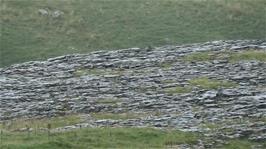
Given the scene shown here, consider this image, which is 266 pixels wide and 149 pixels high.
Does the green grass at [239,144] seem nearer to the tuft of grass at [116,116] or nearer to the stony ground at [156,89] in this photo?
the stony ground at [156,89]

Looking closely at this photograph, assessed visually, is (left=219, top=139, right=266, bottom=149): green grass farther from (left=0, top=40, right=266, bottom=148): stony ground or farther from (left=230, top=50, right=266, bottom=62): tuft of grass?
(left=230, top=50, right=266, bottom=62): tuft of grass

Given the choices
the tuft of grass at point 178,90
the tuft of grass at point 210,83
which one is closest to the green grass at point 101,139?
the tuft of grass at point 178,90

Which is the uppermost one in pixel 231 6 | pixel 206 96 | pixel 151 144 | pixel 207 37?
pixel 231 6

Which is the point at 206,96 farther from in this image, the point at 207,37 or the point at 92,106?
the point at 207,37

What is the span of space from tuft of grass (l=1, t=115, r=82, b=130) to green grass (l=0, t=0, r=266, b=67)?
2874 centimetres

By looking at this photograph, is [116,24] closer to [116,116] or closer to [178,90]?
[178,90]

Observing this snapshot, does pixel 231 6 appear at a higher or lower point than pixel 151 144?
higher

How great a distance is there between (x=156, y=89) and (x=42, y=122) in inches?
401

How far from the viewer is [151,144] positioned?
32.0m

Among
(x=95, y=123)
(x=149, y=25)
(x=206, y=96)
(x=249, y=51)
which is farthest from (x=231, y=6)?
(x=95, y=123)

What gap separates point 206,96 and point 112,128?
888cm

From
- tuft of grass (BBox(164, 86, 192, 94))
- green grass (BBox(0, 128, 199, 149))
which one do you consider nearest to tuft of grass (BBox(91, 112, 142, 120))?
green grass (BBox(0, 128, 199, 149))

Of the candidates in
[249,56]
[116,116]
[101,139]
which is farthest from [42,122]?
[249,56]

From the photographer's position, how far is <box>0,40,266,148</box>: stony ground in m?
36.2
